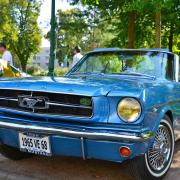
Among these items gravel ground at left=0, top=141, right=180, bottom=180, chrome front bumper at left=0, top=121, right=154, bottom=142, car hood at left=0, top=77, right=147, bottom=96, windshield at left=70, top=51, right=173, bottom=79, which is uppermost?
windshield at left=70, top=51, right=173, bottom=79

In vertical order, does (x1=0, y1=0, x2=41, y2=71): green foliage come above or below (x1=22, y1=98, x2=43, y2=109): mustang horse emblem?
above

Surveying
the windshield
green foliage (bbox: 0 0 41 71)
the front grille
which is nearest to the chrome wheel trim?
the front grille

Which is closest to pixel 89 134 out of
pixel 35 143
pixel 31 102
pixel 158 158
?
pixel 35 143

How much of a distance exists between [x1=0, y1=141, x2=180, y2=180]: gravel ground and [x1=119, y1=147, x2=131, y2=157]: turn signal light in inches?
23.9

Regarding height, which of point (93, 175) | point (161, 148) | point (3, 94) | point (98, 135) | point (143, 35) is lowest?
point (93, 175)

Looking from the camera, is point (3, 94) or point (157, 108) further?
point (3, 94)

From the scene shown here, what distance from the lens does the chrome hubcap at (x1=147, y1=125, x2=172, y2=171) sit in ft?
14.9

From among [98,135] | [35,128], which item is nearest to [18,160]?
[35,128]

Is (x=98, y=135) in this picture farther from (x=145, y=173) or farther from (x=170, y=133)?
(x=170, y=133)

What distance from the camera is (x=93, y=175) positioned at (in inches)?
192

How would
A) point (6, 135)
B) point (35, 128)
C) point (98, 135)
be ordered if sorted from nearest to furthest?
point (98, 135) → point (35, 128) → point (6, 135)

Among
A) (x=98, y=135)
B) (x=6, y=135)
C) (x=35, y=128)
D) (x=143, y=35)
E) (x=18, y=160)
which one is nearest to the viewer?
(x=98, y=135)

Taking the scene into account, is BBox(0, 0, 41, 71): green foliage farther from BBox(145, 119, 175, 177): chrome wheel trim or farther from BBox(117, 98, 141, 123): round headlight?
BBox(117, 98, 141, 123): round headlight

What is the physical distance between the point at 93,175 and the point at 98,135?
106cm
